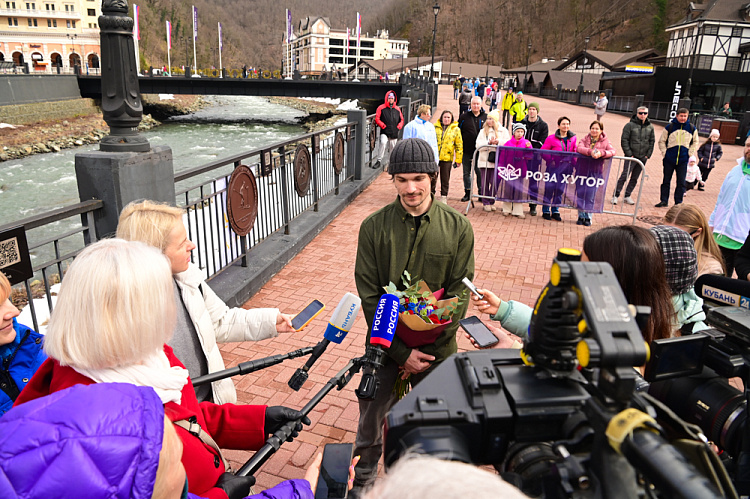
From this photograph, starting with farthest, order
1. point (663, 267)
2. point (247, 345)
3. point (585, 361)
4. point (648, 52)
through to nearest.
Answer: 1. point (648, 52)
2. point (247, 345)
3. point (663, 267)
4. point (585, 361)

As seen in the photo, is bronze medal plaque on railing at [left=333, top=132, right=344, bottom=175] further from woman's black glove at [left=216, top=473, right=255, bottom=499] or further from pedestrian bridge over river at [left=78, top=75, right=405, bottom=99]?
pedestrian bridge over river at [left=78, top=75, right=405, bottom=99]

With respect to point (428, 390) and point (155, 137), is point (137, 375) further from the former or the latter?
point (155, 137)

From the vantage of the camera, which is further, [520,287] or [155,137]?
[155,137]

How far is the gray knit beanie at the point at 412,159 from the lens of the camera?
8.40 ft

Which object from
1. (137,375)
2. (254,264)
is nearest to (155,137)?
(254,264)

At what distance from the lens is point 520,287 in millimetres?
6273

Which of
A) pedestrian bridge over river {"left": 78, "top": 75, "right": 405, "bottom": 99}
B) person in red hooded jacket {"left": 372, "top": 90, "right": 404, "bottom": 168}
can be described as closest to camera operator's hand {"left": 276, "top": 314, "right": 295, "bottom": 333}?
person in red hooded jacket {"left": 372, "top": 90, "right": 404, "bottom": 168}

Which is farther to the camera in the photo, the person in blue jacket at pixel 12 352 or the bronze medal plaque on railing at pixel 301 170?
the bronze medal plaque on railing at pixel 301 170

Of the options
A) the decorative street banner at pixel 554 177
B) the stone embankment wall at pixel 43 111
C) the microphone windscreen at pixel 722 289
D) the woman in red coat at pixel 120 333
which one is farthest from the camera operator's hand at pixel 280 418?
the stone embankment wall at pixel 43 111

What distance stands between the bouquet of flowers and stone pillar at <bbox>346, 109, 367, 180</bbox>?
8.15m

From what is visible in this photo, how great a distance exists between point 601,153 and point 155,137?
128 feet

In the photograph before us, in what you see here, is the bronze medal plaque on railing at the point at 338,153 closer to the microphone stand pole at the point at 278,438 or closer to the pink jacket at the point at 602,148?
the pink jacket at the point at 602,148

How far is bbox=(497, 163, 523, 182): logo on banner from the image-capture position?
350 inches

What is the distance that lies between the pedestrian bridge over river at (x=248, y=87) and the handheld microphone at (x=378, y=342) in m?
40.2
